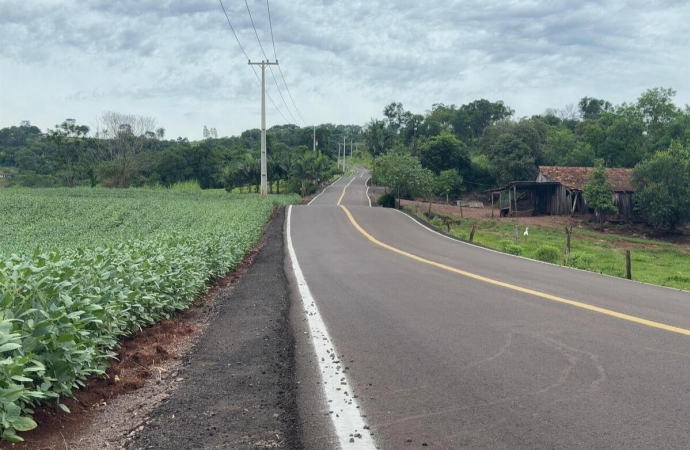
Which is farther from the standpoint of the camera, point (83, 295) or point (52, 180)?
point (52, 180)

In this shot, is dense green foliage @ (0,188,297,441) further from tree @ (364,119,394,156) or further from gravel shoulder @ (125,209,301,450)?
tree @ (364,119,394,156)

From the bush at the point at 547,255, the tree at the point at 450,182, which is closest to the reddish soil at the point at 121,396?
the bush at the point at 547,255

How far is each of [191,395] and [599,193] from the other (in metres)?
42.7

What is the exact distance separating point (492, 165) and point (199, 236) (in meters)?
59.4

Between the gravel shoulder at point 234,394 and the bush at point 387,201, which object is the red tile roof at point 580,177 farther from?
the gravel shoulder at point 234,394

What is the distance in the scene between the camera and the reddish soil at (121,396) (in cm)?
364

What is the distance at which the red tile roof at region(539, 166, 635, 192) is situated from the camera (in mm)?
44844

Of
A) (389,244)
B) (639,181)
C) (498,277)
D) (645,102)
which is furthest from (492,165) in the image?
(498,277)

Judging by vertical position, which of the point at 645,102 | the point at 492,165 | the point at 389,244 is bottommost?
the point at 389,244

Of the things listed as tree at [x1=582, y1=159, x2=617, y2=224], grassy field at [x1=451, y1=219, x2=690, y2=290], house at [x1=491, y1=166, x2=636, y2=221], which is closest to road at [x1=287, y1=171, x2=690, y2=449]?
grassy field at [x1=451, y1=219, x2=690, y2=290]

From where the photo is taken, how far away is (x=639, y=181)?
4241cm

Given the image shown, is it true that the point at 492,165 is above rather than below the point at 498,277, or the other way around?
above

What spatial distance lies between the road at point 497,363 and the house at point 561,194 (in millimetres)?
36801

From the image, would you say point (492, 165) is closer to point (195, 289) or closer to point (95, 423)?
point (195, 289)
